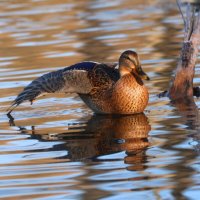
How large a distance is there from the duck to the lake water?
14 cm

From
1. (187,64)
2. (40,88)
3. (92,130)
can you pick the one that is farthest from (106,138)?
(187,64)

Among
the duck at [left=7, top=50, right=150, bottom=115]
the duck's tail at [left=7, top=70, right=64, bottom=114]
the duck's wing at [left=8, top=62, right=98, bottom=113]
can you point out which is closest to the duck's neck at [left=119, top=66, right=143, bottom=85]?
the duck at [left=7, top=50, right=150, bottom=115]

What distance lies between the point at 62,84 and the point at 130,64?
0.82 metres

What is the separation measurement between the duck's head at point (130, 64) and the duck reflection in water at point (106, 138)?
1.66 feet

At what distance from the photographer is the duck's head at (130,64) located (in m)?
10.8

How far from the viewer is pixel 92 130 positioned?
9.91 m

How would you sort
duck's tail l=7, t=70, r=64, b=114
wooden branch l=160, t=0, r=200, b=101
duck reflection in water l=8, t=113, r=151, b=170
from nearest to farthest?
duck reflection in water l=8, t=113, r=151, b=170 < duck's tail l=7, t=70, r=64, b=114 < wooden branch l=160, t=0, r=200, b=101

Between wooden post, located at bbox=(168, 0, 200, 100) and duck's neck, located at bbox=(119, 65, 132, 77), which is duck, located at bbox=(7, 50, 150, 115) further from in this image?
wooden post, located at bbox=(168, 0, 200, 100)

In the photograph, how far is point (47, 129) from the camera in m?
10.0

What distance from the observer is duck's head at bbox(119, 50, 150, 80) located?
10.8m

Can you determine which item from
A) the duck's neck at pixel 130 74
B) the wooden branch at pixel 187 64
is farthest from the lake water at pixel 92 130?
the duck's neck at pixel 130 74

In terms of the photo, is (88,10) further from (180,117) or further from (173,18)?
(180,117)

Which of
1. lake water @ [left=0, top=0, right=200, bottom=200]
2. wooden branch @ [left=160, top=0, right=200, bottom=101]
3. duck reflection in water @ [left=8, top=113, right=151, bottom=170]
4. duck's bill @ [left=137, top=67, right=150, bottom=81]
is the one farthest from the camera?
wooden branch @ [left=160, top=0, right=200, bottom=101]

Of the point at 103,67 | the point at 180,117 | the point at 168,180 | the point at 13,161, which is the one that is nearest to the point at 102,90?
the point at 103,67
